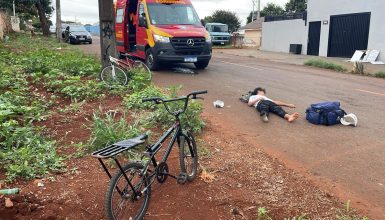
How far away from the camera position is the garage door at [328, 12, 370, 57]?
22.9 metres

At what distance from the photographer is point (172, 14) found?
13336 millimetres

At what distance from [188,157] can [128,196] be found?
1.15 metres

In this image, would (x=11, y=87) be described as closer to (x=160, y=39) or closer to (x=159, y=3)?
(x=160, y=39)

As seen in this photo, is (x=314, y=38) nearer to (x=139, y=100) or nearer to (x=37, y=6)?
(x=139, y=100)

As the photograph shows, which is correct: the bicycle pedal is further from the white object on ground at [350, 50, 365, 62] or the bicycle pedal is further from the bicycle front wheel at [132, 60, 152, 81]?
the white object on ground at [350, 50, 365, 62]

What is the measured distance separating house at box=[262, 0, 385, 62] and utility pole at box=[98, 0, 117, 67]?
16.8 metres

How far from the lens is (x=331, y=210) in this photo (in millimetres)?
3873

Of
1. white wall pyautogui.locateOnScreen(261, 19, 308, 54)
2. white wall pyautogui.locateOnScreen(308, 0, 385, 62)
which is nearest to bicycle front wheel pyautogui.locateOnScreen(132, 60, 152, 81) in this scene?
white wall pyautogui.locateOnScreen(308, 0, 385, 62)

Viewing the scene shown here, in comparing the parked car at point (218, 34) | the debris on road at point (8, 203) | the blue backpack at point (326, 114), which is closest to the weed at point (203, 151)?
the debris on road at point (8, 203)

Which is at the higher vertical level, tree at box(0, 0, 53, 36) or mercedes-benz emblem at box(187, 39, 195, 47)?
tree at box(0, 0, 53, 36)

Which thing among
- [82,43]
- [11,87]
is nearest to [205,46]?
[11,87]

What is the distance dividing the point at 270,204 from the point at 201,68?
1079cm

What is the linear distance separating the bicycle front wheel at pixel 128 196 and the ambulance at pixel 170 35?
9.24 m

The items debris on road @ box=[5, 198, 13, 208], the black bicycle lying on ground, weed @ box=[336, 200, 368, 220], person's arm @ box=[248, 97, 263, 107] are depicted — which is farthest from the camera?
person's arm @ box=[248, 97, 263, 107]
